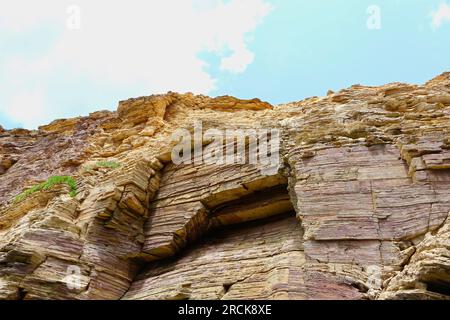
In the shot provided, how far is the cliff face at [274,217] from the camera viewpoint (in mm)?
11766

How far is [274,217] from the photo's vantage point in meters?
16.0

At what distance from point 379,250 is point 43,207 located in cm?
1315

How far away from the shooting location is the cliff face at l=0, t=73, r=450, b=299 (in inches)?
463

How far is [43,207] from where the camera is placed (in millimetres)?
Result: 17969
